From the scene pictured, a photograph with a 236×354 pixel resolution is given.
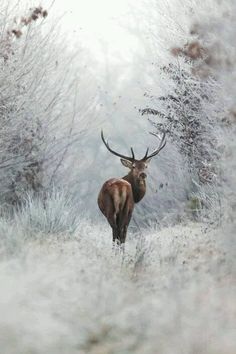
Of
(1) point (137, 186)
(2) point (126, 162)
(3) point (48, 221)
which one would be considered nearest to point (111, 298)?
(3) point (48, 221)

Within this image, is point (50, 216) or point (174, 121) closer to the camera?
point (50, 216)

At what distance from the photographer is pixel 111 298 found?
7.74 metres

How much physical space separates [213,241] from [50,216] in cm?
229

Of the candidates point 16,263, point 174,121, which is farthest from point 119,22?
point 16,263

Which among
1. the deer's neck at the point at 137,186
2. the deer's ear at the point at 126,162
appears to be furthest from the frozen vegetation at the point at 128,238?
the deer's ear at the point at 126,162

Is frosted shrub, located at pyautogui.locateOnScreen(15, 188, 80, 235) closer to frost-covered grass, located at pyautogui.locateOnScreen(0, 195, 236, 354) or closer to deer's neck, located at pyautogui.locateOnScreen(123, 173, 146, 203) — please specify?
frost-covered grass, located at pyautogui.locateOnScreen(0, 195, 236, 354)

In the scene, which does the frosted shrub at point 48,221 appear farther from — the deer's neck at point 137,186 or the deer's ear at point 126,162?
the deer's ear at point 126,162

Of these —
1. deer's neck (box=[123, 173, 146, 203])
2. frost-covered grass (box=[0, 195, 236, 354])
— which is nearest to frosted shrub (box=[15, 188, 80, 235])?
frost-covered grass (box=[0, 195, 236, 354])

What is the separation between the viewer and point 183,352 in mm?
6484

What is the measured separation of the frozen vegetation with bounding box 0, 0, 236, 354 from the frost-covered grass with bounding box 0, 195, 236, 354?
2cm

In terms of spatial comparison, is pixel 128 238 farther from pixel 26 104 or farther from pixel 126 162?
pixel 26 104

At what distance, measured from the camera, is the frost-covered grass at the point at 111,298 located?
22.2 feet

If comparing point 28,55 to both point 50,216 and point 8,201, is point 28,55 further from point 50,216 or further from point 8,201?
point 50,216

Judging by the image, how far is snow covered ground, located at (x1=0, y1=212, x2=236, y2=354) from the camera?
22.2ft
